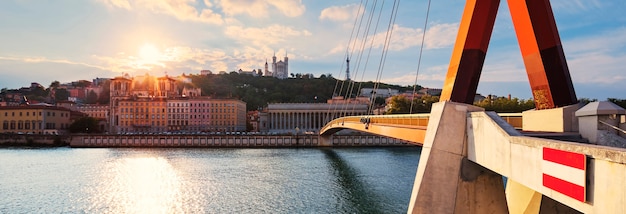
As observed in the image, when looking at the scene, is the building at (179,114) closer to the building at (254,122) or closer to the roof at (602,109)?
the building at (254,122)

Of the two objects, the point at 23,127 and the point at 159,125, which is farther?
the point at 159,125

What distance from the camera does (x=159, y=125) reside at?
301 feet

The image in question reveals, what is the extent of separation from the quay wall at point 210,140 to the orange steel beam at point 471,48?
56.6m

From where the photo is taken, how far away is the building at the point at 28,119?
77312mm

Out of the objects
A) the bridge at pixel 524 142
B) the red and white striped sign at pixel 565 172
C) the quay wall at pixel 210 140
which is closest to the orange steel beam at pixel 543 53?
the bridge at pixel 524 142

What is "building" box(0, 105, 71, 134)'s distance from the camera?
254 feet

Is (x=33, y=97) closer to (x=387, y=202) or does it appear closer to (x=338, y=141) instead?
(x=338, y=141)

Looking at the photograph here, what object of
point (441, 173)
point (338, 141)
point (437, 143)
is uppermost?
point (437, 143)

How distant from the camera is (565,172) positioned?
4.64 meters

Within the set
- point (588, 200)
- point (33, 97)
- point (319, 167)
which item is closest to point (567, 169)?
point (588, 200)

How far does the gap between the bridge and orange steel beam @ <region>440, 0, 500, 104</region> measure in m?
0.02

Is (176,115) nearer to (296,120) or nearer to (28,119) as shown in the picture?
(28,119)

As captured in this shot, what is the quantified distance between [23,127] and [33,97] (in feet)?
A: 197

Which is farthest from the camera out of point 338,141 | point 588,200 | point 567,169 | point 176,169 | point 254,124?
point 254,124
